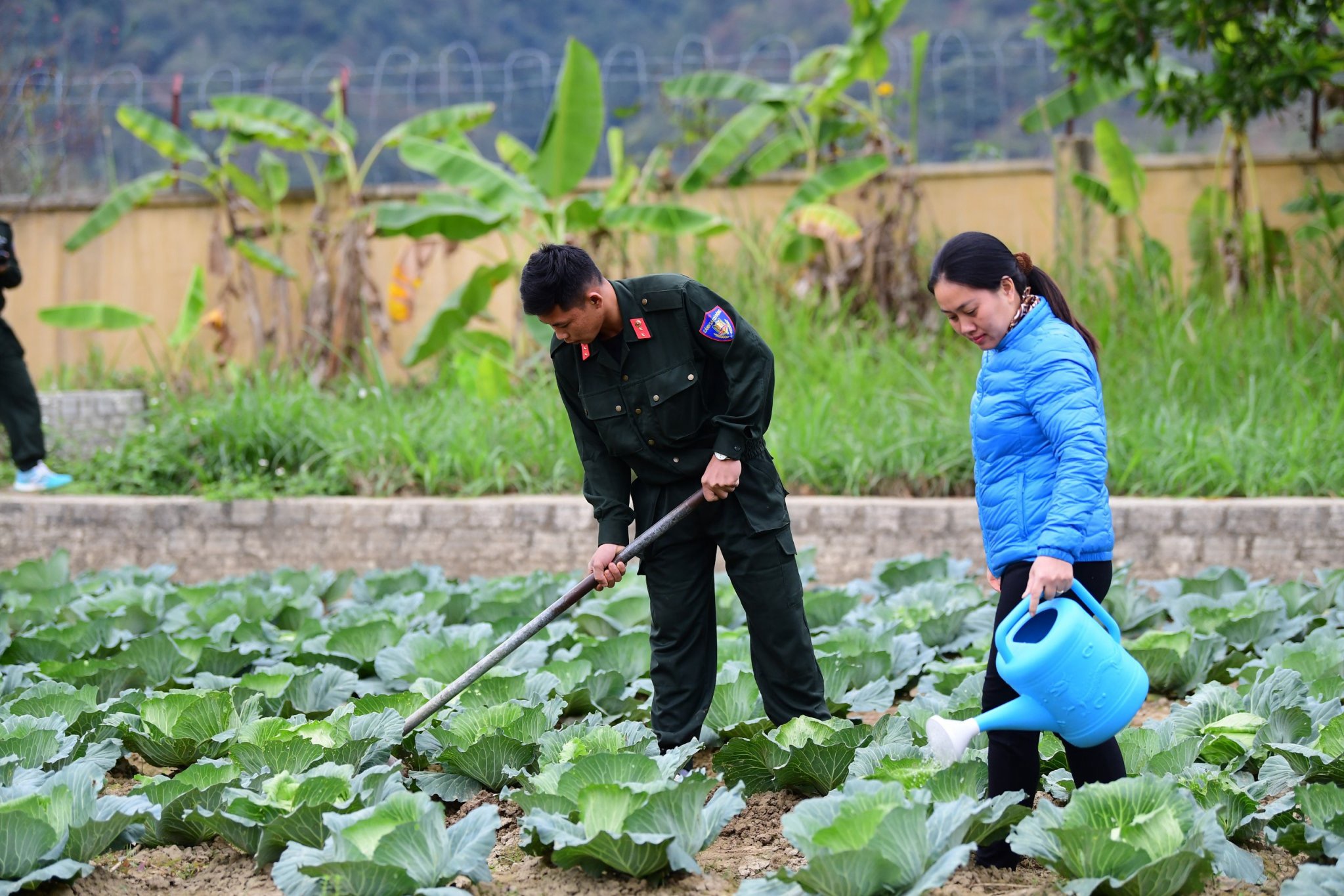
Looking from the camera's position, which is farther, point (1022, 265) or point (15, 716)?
point (15, 716)

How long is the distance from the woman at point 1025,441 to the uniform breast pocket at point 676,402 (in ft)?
2.54

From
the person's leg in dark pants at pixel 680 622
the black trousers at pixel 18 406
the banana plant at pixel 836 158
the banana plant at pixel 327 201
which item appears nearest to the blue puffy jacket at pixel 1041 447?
the person's leg in dark pants at pixel 680 622

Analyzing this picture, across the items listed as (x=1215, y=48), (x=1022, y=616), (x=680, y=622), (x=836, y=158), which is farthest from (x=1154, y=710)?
(x=836, y=158)

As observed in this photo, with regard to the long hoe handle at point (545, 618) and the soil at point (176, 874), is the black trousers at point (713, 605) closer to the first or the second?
the long hoe handle at point (545, 618)

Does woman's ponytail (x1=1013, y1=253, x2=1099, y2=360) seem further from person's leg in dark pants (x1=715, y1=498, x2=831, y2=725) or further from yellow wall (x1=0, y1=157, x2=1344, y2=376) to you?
yellow wall (x1=0, y1=157, x2=1344, y2=376)

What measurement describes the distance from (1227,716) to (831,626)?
177 centimetres

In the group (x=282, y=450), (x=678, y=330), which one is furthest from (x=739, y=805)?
(x=282, y=450)

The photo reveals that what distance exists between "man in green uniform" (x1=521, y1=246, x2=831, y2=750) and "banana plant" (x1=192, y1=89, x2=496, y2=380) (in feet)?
20.8

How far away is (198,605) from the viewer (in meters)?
5.12

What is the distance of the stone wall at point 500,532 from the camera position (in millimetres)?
5742

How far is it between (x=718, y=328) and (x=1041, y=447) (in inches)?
37.9

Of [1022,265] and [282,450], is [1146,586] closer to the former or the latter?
[1022,265]

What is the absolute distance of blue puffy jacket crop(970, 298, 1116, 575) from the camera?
2.47m

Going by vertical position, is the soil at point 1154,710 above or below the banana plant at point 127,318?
below
